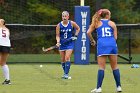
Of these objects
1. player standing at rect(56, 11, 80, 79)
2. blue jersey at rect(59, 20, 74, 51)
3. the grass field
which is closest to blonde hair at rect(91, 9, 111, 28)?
the grass field

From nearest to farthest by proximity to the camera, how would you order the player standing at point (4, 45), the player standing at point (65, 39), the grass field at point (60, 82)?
the grass field at point (60, 82)
the player standing at point (4, 45)
the player standing at point (65, 39)

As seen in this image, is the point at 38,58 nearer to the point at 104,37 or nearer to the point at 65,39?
the point at 65,39

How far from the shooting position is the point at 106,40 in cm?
1178

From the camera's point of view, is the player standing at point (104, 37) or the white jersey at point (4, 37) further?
the white jersey at point (4, 37)

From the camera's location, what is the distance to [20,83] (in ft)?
46.3

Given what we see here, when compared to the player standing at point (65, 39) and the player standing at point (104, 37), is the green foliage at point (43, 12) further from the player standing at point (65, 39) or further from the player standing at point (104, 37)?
the player standing at point (104, 37)

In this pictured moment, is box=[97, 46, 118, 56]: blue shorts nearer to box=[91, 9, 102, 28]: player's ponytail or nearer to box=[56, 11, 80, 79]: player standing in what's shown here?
box=[91, 9, 102, 28]: player's ponytail

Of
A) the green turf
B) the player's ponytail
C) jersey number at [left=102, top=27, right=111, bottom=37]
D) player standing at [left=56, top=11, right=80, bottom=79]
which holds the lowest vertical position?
the green turf

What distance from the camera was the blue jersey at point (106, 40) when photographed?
38.5ft

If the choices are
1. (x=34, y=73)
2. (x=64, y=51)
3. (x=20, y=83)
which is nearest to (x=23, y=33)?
(x=34, y=73)

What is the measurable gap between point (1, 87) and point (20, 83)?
1177 millimetres

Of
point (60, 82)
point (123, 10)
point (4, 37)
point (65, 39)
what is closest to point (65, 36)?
point (65, 39)

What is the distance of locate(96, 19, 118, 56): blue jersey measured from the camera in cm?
1174

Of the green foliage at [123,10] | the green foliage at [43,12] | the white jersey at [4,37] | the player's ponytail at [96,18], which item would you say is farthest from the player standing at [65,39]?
the green foliage at [123,10]
